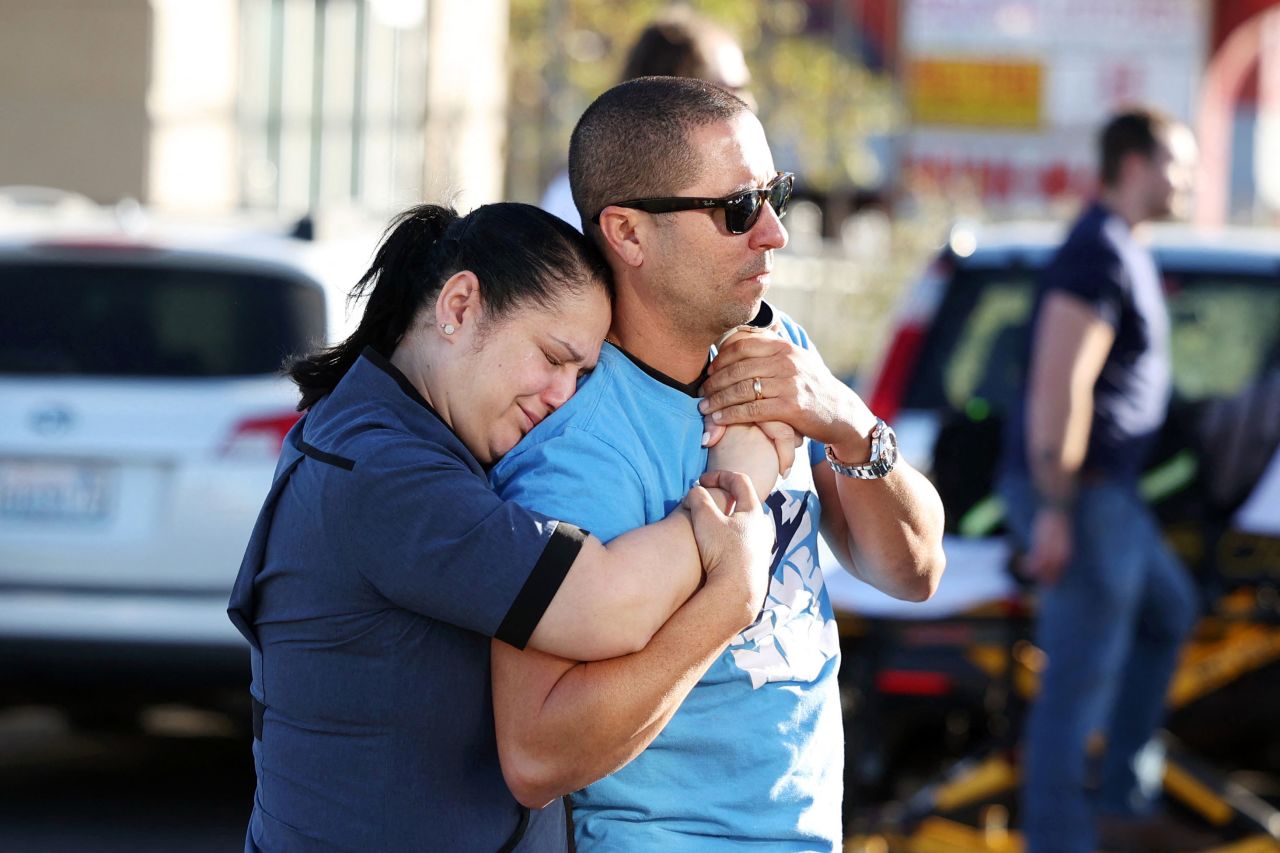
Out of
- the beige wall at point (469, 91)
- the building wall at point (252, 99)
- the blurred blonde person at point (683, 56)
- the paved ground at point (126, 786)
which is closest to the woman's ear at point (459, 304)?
the blurred blonde person at point (683, 56)

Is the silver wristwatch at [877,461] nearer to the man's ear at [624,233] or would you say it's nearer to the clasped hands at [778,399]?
the clasped hands at [778,399]

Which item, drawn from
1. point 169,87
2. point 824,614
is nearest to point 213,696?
point 824,614

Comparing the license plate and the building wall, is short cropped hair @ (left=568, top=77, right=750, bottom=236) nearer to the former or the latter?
the license plate

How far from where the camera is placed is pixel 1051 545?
5.00m

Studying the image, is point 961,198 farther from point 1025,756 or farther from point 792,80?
point 1025,756

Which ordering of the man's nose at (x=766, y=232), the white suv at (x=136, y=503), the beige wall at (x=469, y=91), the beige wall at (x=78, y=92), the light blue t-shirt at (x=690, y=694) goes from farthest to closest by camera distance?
the beige wall at (x=469, y=91) → the beige wall at (x=78, y=92) → the white suv at (x=136, y=503) → the man's nose at (x=766, y=232) → the light blue t-shirt at (x=690, y=694)

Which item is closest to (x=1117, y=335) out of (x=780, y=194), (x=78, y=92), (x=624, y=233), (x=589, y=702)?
(x=780, y=194)

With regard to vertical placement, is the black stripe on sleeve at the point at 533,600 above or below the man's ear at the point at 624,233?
below

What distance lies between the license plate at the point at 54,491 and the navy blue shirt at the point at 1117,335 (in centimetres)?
257

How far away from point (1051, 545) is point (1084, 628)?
226mm

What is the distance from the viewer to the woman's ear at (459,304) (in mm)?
2357

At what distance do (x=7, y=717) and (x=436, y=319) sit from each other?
5.96 m

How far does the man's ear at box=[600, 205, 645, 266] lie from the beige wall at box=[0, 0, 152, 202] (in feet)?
39.5

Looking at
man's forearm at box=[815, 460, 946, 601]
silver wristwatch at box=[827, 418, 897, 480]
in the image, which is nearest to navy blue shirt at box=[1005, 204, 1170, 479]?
man's forearm at box=[815, 460, 946, 601]
